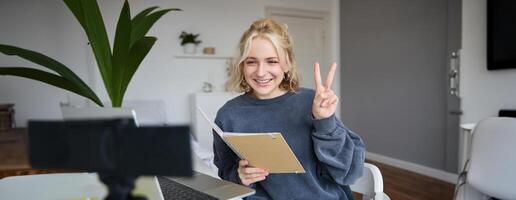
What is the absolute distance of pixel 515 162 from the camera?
3.96 feet

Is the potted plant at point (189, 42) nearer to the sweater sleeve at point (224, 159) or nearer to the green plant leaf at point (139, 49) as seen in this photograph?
the green plant leaf at point (139, 49)

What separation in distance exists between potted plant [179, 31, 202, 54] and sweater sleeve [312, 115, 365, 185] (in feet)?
9.06

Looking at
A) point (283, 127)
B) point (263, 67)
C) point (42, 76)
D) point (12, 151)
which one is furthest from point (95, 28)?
point (12, 151)

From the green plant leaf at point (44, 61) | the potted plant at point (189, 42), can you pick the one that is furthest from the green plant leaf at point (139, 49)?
the potted plant at point (189, 42)

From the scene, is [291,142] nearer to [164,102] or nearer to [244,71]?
[244,71]

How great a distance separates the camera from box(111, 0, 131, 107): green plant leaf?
1149mm

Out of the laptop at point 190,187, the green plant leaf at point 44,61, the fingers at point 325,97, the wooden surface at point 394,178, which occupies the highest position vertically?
the green plant leaf at point 44,61

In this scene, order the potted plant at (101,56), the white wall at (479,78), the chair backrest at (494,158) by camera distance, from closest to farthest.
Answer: the potted plant at (101,56) < the chair backrest at (494,158) < the white wall at (479,78)

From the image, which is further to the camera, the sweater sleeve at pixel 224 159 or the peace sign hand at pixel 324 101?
the sweater sleeve at pixel 224 159

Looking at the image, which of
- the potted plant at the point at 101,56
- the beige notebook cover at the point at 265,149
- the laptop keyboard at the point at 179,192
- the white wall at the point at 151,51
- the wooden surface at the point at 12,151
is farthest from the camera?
the white wall at the point at 151,51

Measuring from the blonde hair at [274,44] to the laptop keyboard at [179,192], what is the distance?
1.33ft

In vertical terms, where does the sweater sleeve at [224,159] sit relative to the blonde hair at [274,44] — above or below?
below

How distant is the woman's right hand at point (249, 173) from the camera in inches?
33.3

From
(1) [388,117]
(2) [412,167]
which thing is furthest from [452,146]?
(1) [388,117]
